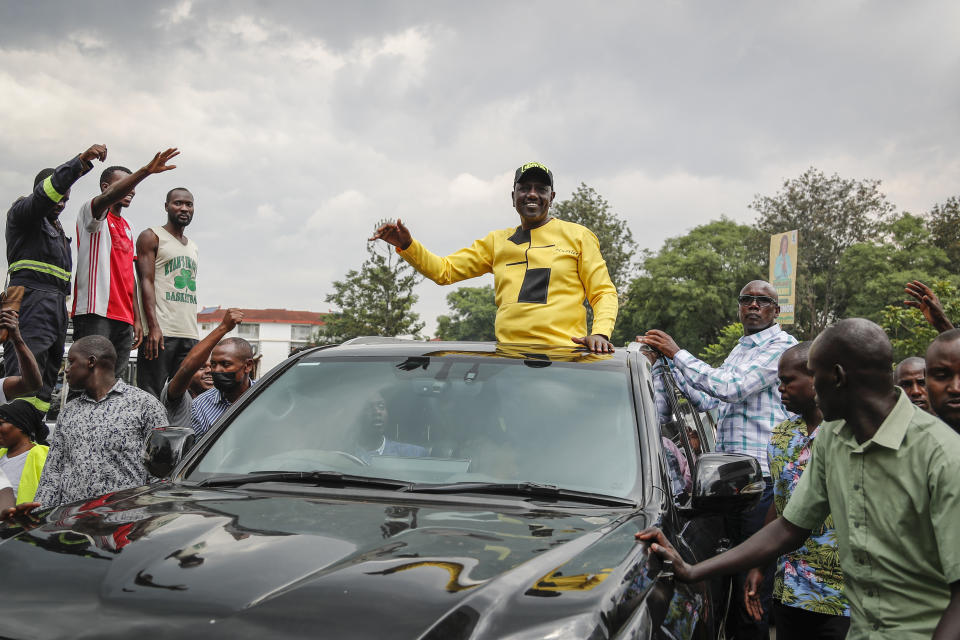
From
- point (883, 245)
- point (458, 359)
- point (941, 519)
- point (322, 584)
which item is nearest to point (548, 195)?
point (458, 359)

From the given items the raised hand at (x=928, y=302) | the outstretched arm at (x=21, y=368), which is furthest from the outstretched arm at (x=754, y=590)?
the outstretched arm at (x=21, y=368)

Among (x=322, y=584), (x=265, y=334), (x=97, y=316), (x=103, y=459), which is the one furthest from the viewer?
(x=265, y=334)

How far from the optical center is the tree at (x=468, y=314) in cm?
9800

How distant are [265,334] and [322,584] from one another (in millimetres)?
108167

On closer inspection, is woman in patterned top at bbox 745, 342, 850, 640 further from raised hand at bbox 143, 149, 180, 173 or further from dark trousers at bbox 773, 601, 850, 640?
raised hand at bbox 143, 149, 180, 173

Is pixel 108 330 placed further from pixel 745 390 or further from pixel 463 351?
pixel 745 390

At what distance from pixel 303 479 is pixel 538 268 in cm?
264

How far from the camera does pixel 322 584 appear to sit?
64.1 inches

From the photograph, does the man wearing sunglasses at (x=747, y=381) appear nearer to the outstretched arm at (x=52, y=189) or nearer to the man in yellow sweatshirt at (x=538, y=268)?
the man in yellow sweatshirt at (x=538, y=268)

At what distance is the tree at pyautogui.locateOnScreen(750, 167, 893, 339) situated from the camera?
44.6 meters

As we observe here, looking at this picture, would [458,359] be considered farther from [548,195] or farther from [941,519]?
[548,195]

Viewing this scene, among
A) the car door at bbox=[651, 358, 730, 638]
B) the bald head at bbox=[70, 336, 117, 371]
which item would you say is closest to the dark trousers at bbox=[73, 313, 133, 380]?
the bald head at bbox=[70, 336, 117, 371]

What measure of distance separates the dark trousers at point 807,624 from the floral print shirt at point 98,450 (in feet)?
9.73

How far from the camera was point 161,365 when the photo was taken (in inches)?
242
